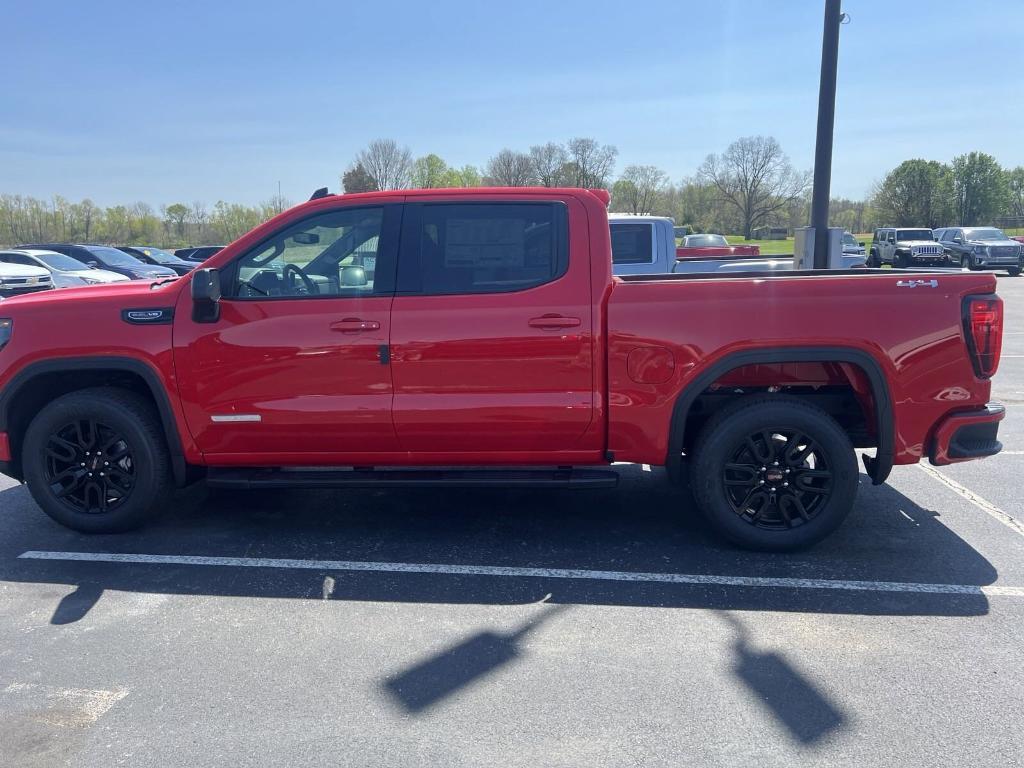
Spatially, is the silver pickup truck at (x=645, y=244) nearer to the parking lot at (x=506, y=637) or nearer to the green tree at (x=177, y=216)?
the parking lot at (x=506, y=637)

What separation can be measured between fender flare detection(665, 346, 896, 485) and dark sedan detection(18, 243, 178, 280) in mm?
22251

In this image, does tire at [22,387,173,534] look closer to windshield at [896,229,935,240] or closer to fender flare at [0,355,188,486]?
fender flare at [0,355,188,486]

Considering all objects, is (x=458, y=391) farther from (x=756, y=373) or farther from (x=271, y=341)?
(x=756, y=373)

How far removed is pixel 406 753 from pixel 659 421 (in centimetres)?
238

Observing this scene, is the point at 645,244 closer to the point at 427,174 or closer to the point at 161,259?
the point at 427,174

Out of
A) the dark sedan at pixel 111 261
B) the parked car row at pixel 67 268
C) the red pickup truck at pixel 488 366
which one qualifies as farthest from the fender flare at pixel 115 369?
the dark sedan at pixel 111 261

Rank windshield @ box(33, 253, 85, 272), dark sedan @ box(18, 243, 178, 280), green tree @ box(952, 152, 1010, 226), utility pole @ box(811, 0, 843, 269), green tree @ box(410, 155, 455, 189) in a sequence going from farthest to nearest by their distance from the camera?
green tree @ box(952, 152, 1010, 226), dark sedan @ box(18, 243, 178, 280), windshield @ box(33, 253, 85, 272), green tree @ box(410, 155, 455, 189), utility pole @ box(811, 0, 843, 269)

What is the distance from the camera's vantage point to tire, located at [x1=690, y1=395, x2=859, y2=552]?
466 cm

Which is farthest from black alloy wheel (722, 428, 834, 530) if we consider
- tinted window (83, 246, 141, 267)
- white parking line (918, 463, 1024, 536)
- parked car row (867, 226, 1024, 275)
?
parked car row (867, 226, 1024, 275)

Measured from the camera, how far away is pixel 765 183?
71.6 m

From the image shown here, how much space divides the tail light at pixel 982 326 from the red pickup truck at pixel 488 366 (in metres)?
0.01

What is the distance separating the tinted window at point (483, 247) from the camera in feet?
15.6

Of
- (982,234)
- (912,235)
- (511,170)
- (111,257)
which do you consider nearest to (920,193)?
(912,235)

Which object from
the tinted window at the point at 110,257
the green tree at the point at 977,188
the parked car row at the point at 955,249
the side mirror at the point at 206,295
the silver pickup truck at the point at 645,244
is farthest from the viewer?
the green tree at the point at 977,188
